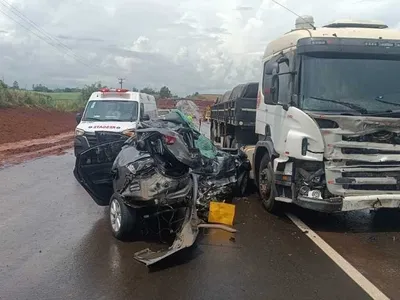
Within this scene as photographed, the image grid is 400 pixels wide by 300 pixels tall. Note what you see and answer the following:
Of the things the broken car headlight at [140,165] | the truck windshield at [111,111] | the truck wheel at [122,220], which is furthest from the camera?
the truck windshield at [111,111]

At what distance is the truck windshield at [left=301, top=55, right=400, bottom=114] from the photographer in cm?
643

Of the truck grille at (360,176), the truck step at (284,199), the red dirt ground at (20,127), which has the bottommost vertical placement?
the red dirt ground at (20,127)

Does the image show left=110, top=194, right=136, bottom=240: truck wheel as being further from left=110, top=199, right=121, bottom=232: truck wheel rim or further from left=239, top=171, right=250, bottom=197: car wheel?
left=239, top=171, right=250, bottom=197: car wheel

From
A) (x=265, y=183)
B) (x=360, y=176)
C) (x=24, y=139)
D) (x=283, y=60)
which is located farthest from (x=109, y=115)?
(x=24, y=139)

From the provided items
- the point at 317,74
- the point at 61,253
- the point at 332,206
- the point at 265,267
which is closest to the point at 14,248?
the point at 61,253

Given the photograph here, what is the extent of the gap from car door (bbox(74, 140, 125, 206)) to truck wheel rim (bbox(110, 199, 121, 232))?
29.4 inches

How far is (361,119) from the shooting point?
242 inches

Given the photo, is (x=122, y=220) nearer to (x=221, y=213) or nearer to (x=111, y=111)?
(x=221, y=213)

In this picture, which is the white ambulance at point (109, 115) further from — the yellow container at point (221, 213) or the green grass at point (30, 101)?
the green grass at point (30, 101)

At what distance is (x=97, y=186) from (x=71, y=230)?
850 millimetres

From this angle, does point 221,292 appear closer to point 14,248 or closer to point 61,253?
point 61,253

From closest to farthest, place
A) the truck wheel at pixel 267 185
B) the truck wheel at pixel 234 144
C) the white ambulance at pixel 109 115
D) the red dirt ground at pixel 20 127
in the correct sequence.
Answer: the truck wheel at pixel 267 185, the truck wheel at pixel 234 144, the white ambulance at pixel 109 115, the red dirt ground at pixel 20 127

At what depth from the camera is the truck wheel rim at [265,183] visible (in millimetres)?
7525

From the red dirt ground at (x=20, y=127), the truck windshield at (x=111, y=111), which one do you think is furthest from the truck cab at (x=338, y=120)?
the red dirt ground at (x=20, y=127)
